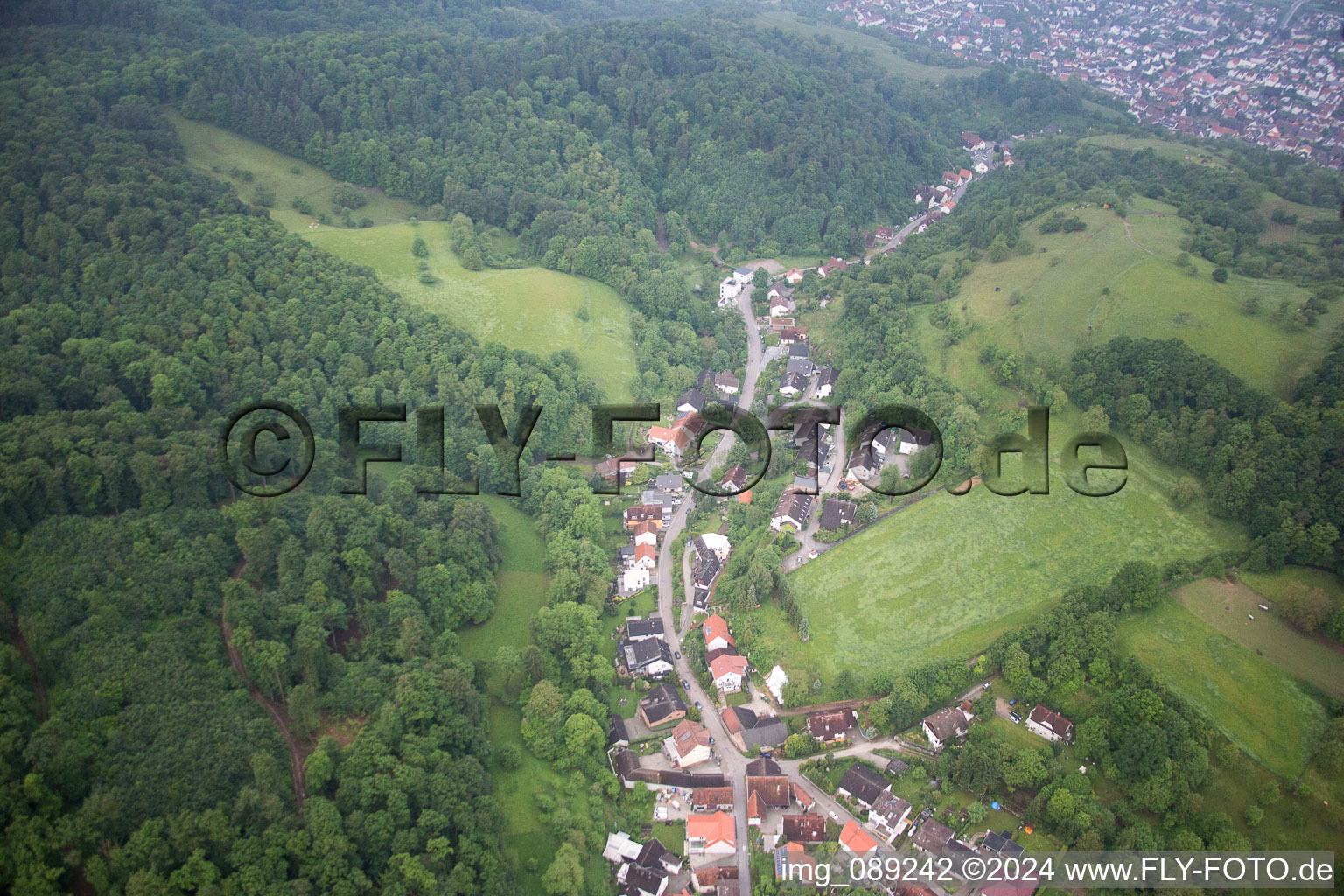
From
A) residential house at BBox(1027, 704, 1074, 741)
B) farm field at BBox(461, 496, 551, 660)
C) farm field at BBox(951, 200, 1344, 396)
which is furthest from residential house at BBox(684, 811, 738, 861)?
farm field at BBox(951, 200, 1344, 396)

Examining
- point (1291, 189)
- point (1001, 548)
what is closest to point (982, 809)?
point (1001, 548)

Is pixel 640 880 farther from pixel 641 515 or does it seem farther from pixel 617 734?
pixel 641 515

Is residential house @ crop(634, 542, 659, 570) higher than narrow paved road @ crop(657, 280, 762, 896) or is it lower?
higher

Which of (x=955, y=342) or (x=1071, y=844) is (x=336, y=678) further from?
(x=955, y=342)

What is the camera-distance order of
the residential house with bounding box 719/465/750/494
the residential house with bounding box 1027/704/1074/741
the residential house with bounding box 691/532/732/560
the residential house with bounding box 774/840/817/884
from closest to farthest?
1. the residential house with bounding box 774/840/817/884
2. the residential house with bounding box 1027/704/1074/741
3. the residential house with bounding box 691/532/732/560
4. the residential house with bounding box 719/465/750/494

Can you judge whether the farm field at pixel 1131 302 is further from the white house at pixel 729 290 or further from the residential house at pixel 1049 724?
the residential house at pixel 1049 724

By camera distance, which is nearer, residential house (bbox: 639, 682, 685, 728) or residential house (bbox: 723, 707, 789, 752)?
residential house (bbox: 723, 707, 789, 752)

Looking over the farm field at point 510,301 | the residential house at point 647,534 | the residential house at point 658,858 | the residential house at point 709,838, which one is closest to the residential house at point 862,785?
the residential house at point 709,838

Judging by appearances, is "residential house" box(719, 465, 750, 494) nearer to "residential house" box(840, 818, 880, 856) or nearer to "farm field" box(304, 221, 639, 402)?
"farm field" box(304, 221, 639, 402)
